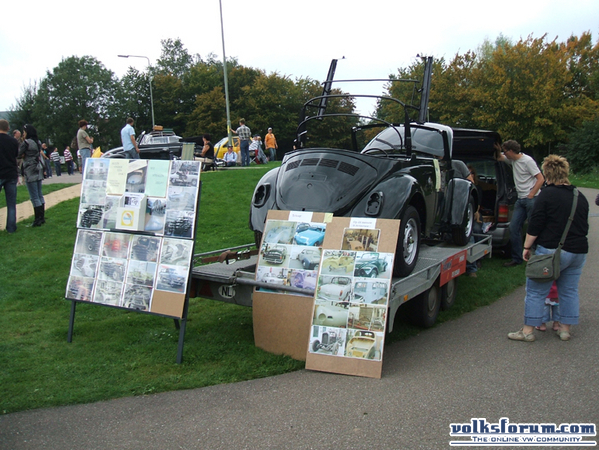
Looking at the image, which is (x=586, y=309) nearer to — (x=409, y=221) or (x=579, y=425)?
(x=409, y=221)

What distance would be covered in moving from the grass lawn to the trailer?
0.25m

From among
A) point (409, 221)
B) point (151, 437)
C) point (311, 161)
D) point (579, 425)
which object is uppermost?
point (311, 161)

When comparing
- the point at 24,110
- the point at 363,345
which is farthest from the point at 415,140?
the point at 24,110

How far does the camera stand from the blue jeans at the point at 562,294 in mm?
5461

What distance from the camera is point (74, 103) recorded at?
65.8 metres

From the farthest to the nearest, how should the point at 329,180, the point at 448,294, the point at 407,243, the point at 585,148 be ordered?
1. the point at 585,148
2. the point at 448,294
3. the point at 407,243
4. the point at 329,180

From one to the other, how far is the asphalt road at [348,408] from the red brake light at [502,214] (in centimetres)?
430

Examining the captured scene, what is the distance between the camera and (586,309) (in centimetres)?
660

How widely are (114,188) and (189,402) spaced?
2.31 meters

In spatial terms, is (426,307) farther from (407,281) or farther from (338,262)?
(338,262)

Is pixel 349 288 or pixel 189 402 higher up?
pixel 349 288

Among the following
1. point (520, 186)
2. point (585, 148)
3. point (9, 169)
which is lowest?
point (9, 169)

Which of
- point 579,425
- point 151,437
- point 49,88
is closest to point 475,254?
point 579,425
